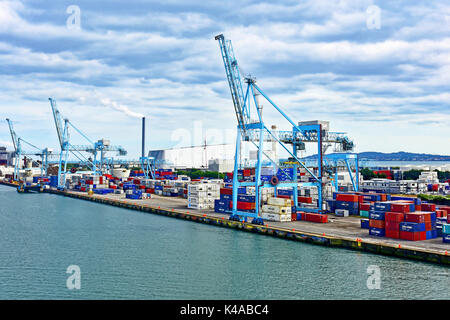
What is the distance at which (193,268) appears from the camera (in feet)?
85.0

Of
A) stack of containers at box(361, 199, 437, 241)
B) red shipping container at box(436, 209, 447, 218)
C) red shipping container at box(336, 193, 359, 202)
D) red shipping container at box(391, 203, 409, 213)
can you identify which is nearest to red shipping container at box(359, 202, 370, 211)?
red shipping container at box(336, 193, 359, 202)

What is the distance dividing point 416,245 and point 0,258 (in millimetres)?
28936

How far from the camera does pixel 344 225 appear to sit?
126ft

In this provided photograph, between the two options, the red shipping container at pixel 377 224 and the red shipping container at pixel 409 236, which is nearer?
the red shipping container at pixel 409 236

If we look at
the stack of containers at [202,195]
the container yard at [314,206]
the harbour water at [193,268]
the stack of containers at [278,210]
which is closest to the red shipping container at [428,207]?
the container yard at [314,206]

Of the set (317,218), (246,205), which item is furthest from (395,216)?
(246,205)

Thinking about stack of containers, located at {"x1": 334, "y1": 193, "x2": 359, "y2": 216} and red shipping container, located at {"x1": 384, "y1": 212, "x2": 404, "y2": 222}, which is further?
stack of containers, located at {"x1": 334, "y1": 193, "x2": 359, "y2": 216}

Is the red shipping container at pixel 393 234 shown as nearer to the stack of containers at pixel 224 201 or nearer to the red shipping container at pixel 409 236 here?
the red shipping container at pixel 409 236

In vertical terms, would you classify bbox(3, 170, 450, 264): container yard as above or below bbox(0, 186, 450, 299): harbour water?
above

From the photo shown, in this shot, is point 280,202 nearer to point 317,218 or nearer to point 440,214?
point 317,218

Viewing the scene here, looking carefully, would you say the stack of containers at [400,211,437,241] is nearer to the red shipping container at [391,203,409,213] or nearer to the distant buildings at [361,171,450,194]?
the red shipping container at [391,203,409,213]

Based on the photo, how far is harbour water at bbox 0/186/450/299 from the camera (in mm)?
21344

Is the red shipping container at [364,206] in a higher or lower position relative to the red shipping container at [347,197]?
lower

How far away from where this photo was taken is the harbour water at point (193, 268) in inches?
840
